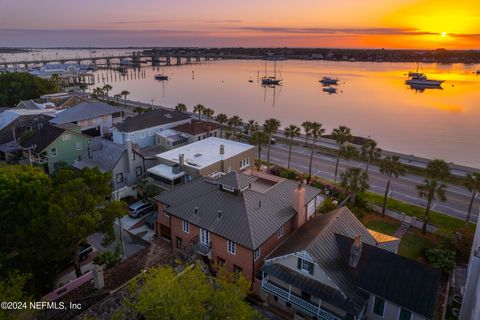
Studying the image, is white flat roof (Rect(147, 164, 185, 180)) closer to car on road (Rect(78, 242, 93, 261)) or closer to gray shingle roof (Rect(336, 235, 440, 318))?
car on road (Rect(78, 242, 93, 261))

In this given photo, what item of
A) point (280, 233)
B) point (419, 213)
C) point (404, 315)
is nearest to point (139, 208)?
point (280, 233)

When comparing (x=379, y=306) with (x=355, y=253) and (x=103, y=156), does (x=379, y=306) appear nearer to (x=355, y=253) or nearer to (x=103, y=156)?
(x=355, y=253)

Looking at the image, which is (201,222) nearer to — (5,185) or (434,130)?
(5,185)

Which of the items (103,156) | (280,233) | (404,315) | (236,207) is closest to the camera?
(404,315)

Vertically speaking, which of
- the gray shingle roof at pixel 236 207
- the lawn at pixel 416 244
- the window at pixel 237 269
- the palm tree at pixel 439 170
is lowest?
the lawn at pixel 416 244

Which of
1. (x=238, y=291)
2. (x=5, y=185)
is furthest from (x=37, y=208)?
(x=238, y=291)

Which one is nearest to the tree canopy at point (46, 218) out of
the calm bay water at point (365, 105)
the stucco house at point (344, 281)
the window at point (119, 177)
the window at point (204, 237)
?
the window at point (204, 237)

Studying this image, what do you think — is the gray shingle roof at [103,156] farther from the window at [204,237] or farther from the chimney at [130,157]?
the window at [204,237]
